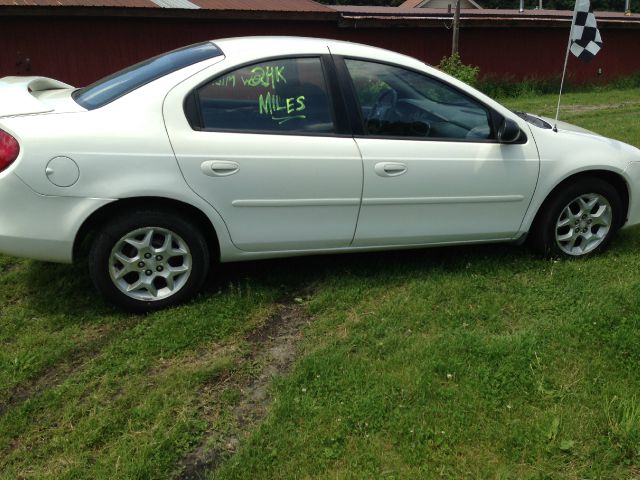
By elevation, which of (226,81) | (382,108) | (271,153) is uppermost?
(226,81)

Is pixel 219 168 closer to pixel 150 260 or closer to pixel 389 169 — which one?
pixel 150 260

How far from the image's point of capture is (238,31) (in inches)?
524

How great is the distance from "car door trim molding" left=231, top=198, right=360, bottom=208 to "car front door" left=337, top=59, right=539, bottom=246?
129mm

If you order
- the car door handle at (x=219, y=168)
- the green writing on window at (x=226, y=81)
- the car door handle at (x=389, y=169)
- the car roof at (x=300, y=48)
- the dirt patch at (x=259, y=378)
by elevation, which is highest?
the car roof at (x=300, y=48)

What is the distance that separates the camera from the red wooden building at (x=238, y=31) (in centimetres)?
1166

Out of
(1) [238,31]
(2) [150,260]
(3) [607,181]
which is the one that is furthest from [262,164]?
(1) [238,31]

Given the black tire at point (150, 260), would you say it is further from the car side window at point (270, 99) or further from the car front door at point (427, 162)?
the car front door at point (427, 162)

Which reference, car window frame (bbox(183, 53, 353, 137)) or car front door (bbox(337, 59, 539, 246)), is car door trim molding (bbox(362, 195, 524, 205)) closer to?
car front door (bbox(337, 59, 539, 246))

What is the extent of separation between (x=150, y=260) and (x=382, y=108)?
1.71 meters

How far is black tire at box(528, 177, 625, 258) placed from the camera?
4223 millimetres

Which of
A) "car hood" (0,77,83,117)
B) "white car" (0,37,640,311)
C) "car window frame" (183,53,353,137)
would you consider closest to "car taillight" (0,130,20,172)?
"white car" (0,37,640,311)

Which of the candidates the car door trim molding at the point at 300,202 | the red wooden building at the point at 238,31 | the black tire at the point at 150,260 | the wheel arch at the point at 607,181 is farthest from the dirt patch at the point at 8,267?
the red wooden building at the point at 238,31

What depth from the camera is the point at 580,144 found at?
166 inches

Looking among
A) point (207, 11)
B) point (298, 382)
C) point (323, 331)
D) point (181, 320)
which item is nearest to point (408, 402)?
point (298, 382)
